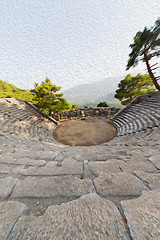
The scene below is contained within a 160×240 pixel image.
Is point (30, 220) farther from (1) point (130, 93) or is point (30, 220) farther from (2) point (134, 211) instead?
(1) point (130, 93)

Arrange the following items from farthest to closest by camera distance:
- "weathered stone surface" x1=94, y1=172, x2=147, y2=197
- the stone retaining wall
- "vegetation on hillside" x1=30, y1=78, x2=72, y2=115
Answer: the stone retaining wall
"vegetation on hillside" x1=30, y1=78, x2=72, y2=115
"weathered stone surface" x1=94, y1=172, x2=147, y2=197

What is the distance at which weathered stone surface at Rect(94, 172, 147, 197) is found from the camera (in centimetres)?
85

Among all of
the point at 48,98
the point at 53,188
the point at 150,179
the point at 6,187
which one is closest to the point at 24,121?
the point at 48,98

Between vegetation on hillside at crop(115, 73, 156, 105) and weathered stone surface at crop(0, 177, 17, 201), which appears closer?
weathered stone surface at crop(0, 177, 17, 201)

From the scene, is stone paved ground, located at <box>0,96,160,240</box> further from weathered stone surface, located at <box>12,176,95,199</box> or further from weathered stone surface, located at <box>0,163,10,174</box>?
weathered stone surface, located at <box>0,163,10,174</box>

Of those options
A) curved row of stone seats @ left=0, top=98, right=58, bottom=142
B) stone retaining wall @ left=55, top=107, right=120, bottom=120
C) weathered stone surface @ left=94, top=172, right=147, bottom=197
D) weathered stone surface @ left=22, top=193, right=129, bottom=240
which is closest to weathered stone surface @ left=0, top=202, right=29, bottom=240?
weathered stone surface @ left=22, top=193, right=129, bottom=240

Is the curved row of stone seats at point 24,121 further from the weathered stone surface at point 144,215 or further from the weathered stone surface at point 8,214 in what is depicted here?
the weathered stone surface at point 144,215

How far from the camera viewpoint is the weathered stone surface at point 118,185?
0.85 m

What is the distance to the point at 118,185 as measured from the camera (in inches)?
37.1

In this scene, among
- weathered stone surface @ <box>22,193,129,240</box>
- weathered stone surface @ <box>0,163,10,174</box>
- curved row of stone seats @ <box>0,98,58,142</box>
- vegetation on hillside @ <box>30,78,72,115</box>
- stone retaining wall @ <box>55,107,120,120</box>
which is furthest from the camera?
stone retaining wall @ <box>55,107,120,120</box>

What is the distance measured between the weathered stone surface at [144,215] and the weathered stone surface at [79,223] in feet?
0.24

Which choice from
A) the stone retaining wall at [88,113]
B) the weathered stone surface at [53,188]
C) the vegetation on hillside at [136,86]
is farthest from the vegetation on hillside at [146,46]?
the weathered stone surface at [53,188]

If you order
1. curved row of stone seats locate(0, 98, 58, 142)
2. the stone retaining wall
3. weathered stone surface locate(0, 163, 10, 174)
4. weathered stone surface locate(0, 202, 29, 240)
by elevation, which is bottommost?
A: weathered stone surface locate(0, 163, 10, 174)

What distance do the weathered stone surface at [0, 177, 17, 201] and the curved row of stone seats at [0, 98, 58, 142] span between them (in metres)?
4.42
